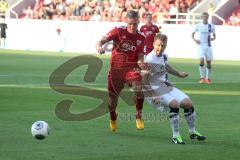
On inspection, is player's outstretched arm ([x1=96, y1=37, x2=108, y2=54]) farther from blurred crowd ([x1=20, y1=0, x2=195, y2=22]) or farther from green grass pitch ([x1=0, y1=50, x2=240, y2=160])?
blurred crowd ([x1=20, y1=0, x2=195, y2=22])

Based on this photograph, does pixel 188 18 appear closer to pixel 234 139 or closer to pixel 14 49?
pixel 14 49

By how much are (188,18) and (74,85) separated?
22.8 meters

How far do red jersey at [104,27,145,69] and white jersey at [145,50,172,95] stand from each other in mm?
902

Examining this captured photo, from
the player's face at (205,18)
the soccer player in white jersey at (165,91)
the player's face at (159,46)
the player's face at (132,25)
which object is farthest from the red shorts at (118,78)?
the player's face at (205,18)

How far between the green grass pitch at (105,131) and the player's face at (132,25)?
185 centimetres

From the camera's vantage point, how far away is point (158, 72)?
43.8 feet

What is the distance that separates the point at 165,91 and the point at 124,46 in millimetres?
1557

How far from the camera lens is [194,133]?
1291 cm

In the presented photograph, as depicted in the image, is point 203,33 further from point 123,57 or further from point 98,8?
point 98,8

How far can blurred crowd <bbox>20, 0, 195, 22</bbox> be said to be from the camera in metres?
48.2

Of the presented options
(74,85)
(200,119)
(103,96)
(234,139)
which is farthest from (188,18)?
(234,139)

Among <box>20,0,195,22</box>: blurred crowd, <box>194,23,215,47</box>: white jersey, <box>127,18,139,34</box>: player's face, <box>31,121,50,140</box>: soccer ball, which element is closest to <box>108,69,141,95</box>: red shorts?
<box>127,18,139,34</box>: player's face

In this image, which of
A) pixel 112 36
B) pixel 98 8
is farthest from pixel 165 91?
pixel 98 8

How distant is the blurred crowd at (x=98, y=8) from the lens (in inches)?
1898
